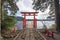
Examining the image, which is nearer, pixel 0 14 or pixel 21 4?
pixel 0 14

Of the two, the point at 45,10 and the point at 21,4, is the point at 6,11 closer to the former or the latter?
the point at 21,4

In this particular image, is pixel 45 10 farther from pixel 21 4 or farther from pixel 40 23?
pixel 21 4

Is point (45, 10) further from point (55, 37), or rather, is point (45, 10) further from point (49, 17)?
point (55, 37)

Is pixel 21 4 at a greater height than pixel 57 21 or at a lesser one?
greater

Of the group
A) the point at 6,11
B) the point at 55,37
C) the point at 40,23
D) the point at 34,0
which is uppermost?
the point at 34,0

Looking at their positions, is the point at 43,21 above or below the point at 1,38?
above

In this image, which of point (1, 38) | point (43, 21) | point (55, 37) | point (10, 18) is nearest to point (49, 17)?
point (43, 21)

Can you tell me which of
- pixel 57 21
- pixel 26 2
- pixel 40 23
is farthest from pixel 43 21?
pixel 26 2

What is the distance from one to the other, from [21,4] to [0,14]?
1.75 ft

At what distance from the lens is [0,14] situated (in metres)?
3.30

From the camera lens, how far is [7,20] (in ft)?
11.4

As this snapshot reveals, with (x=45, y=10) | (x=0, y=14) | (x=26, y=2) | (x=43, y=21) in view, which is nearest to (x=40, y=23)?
(x=43, y=21)

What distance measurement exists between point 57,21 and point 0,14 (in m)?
1.19

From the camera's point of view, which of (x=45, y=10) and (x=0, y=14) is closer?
(x=0, y=14)
